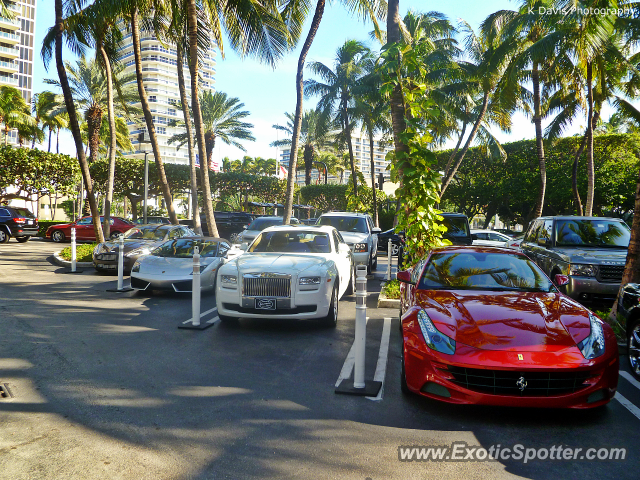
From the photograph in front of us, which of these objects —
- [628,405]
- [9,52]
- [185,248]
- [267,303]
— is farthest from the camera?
[9,52]

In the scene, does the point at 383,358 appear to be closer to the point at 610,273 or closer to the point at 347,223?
the point at 610,273

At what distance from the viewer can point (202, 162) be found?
16.4 meters

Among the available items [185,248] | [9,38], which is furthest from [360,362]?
[9,38]

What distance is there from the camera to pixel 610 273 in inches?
327

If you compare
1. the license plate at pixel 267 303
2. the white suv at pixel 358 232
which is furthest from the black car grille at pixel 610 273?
the white suv at pixel 358 232

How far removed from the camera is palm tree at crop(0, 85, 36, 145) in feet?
122

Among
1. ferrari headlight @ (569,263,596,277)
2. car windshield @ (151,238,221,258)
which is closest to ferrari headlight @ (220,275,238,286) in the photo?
car windshield @ (151,238,221,258)

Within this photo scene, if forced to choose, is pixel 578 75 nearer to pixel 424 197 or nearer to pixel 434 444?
pixel 424 197

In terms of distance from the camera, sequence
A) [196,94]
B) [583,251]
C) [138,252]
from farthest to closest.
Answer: [196,94] → [138,252] → [583,251]

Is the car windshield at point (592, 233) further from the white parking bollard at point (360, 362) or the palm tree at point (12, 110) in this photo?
the palm tree at point (12, 110)

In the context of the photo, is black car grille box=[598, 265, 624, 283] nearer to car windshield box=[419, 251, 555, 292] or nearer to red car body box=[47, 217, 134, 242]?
car windshield box=[419, 251, 555, 292]

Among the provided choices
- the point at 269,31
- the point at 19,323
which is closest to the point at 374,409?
the point at 19,323

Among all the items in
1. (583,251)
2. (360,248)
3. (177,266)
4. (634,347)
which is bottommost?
(634,347)

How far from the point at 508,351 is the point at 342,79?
30443mm
